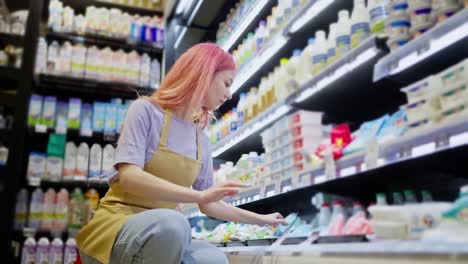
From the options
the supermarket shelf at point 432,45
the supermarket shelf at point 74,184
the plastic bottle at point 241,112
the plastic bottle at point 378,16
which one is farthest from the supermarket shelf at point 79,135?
the supermarket shelf at point 432,45

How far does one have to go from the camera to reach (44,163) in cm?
405

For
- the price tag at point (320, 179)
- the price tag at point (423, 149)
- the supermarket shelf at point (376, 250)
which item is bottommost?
the supermarket shelf at point (376, 250)

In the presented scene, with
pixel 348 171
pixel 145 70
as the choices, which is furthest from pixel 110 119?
pixel 348 171

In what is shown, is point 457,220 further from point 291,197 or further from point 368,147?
point 291,197

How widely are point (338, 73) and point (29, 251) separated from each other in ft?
10.3

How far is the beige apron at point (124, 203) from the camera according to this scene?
4.84 feet

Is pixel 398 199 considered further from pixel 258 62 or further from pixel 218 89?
pixel 258 62

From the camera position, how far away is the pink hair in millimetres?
1727

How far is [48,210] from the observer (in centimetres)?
393

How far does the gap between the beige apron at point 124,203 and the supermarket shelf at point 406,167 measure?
0.46 m

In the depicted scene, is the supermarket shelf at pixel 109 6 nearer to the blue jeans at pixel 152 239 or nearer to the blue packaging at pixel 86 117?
the blue packaging at pixel 86 117

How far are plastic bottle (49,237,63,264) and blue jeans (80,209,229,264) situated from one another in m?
2.70

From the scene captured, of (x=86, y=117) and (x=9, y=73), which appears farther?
(x=86, y=117)

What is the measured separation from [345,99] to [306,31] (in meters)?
0.64
